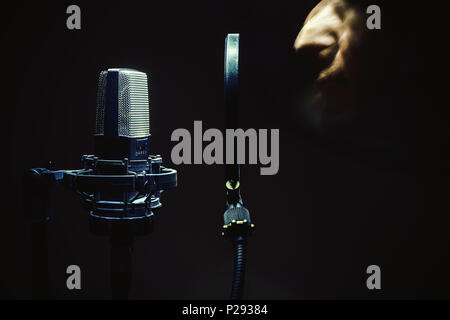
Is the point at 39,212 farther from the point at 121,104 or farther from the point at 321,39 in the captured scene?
the point at 321,39

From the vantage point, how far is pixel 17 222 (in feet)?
6.86

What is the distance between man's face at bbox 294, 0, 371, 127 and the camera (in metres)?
1.77

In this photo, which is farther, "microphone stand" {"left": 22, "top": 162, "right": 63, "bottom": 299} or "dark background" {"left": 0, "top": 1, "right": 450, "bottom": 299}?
"dark background" {"left": 0, "top": 1, "right": 450, "bottom": 299}

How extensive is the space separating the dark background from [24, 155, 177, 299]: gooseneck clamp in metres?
0.46

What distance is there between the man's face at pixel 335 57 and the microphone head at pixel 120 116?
0.70m

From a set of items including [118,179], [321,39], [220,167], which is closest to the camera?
[118,179]

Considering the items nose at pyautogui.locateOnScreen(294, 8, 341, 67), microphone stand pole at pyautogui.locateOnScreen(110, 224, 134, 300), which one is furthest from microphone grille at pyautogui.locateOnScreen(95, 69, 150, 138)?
nose at pyautogui.locateOnScreen(294, 8, 341, 67)

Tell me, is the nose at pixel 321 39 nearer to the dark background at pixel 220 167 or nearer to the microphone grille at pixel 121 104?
the dark background at pixel 220 167

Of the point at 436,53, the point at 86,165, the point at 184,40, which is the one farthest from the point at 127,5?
the point at 436,53

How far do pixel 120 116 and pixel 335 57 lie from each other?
86cm

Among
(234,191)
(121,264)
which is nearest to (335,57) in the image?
(234,191)

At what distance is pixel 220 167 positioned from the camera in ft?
6.76

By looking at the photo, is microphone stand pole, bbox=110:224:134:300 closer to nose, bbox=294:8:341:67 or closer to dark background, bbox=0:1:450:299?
dark background, bbox=0:1:450:299

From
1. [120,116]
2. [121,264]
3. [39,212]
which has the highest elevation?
[120,116]
